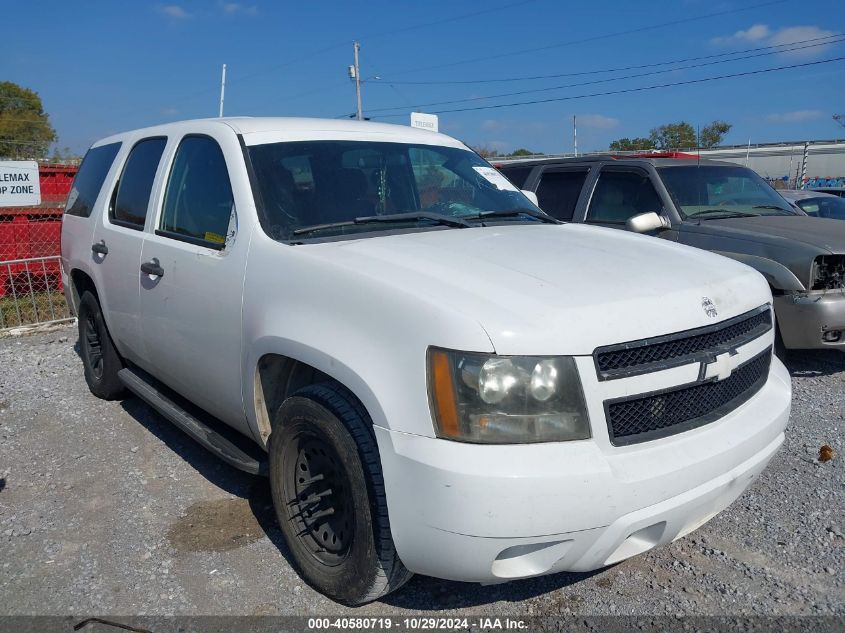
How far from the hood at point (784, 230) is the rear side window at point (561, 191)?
3.97ft

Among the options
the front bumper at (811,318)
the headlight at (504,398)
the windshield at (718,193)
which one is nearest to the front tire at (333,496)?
the headlight at (504,398)

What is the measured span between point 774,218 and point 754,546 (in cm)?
396

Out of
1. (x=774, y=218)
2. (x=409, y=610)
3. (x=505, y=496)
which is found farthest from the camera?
(x=774, y=218)

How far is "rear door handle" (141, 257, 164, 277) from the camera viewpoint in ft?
11.8

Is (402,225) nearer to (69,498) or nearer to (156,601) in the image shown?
(156,601)

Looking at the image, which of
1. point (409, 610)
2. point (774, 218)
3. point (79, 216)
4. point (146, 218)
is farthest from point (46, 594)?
point (774, 218)

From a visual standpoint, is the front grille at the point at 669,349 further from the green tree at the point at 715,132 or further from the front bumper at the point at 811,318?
the green tree at the point at 715,132

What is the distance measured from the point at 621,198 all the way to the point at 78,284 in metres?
4.72

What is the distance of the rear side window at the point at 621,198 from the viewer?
21.1 ft

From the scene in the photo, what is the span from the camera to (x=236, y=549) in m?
3.20

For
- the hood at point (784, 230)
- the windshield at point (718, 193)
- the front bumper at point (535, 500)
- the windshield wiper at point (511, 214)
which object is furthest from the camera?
the windshield at point (718, 193)

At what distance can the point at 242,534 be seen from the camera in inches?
131

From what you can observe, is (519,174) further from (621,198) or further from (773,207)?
(773,207)

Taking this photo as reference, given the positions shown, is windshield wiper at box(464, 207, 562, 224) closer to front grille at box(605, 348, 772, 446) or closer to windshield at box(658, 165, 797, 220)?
front grille at box(605, 348, 772, 446)
